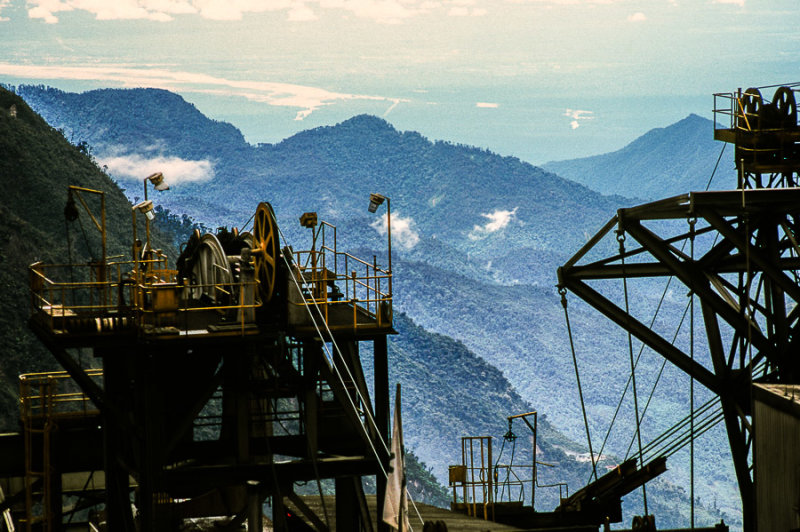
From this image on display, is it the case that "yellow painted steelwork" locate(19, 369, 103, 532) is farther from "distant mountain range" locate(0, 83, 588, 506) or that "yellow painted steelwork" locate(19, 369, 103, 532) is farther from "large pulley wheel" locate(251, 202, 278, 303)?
"distant mountain range" locate(0, 83, 588, 506)

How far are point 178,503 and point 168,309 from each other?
25.2ft

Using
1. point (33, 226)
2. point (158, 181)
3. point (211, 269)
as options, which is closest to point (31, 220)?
point (33, 226)

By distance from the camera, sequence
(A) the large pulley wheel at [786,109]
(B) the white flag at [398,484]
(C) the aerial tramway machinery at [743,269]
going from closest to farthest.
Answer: (B) the white flag at [398,484], (C) the aerial tramway machinery at [743,269], (A) the large pulley wheel at [786,109]

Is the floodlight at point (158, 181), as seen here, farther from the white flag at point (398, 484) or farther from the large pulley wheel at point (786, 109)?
the large pulley wheel at point (786, 109)

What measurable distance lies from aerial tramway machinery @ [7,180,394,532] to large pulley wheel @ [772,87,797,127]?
10.9 metres

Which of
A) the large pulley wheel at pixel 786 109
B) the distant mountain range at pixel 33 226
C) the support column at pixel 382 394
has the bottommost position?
the distant mountain range at pixel 33 226

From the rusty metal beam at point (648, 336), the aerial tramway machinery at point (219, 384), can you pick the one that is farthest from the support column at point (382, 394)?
the rusty metal beam at point (648, 336)

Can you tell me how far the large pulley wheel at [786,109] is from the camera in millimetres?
27656

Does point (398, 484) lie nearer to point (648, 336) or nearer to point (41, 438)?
point (648, 336)

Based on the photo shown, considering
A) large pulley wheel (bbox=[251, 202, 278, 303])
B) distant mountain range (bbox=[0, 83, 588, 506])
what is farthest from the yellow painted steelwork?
distant mountain range (bbox=[0, 83, 588, 506])

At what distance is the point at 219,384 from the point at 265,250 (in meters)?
3.32

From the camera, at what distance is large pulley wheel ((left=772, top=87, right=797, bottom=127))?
2766cm

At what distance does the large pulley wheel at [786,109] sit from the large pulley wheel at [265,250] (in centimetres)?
1311

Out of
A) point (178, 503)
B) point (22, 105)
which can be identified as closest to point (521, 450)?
point (22, 105)
